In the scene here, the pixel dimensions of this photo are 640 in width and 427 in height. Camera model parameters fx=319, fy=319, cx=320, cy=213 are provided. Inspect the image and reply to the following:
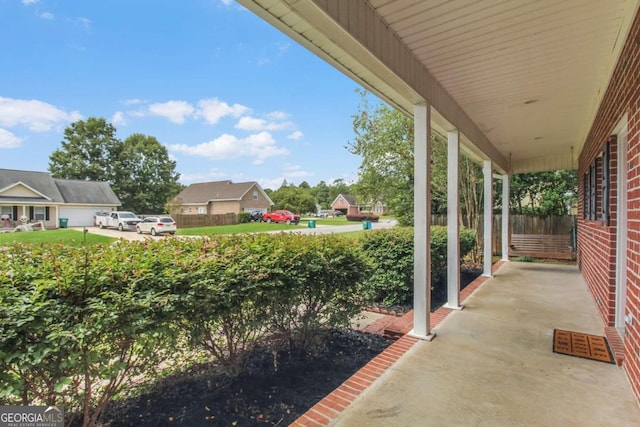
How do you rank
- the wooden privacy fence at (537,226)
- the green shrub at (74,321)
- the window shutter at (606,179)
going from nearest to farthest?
the green shrub at (74,321)
the window shutter at (606,179)
the wooden privacy fence at (537,226)

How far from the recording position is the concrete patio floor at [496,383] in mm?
1880

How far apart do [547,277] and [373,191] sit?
682cm

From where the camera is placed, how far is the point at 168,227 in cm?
1797

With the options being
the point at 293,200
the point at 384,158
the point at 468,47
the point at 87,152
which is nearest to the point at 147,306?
the point at 468,47

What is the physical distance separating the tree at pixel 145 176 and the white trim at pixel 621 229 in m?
37.8

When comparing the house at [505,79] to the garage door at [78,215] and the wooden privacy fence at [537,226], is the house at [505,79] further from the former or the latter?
the garage door at [78,215]

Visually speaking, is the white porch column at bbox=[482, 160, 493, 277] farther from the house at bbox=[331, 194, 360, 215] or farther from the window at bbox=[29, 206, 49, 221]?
the house at bbox=[331, 194, 360, 215]

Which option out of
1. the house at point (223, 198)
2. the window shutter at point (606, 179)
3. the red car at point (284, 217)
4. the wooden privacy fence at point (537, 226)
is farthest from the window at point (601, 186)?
the house at point (223, 198)

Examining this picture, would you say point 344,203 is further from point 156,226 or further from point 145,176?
point 156,226

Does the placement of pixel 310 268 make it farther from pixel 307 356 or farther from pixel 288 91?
pixel 288 91

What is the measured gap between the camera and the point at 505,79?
3186mm

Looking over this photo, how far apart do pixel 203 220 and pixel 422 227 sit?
24.8 m

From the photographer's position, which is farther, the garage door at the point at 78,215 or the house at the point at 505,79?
the garage door at the point at 78,215

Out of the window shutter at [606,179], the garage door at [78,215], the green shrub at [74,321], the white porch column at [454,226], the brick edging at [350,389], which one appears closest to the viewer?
the green shrub at [74,321]
